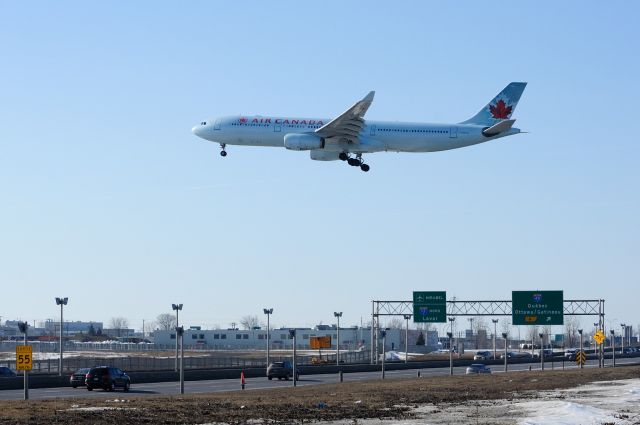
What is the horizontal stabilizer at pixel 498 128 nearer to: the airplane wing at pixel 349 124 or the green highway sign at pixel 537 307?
the airplane wing at pixel 349 124

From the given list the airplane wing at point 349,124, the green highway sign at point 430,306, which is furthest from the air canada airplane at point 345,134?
the green highway sign at point 430,306

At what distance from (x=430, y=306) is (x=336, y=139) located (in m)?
27.5

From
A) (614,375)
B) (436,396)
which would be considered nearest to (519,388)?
(436,396)

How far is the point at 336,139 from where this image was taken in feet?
255

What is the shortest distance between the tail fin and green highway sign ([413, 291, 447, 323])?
18022mm

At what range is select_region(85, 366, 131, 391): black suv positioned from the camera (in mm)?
63938

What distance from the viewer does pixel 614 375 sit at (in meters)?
80.2

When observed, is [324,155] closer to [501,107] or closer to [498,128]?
[498,128]

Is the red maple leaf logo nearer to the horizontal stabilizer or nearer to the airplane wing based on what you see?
the horizontal stabilizer

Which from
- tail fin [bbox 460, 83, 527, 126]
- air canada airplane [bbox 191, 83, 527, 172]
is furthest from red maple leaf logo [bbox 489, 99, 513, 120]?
air canada airplane [bbox 191, 83, 527, 172]

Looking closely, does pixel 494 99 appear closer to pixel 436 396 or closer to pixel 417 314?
pixel 417 314

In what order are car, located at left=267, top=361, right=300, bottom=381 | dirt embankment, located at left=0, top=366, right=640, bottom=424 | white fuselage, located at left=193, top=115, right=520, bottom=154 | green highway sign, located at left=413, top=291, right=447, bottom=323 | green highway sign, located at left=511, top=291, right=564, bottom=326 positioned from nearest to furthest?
dirt embankment, located at left=0, top=366, right=640, bottom=424, white fuselage, located at left=193, top=115, right=520, bottom=154, car, located at left=267, top=361, right=300, bottom=381, green highway sign, located at left=511, top=291, right=564, bottom=326, green highway sign, located at left=413, top=291, right=447, bottom=323

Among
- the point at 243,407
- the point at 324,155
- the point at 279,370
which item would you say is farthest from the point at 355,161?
the point at 243,407

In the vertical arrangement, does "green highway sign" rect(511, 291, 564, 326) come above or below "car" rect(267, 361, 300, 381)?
above
